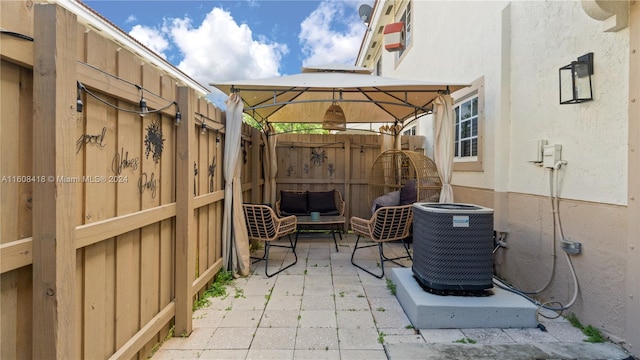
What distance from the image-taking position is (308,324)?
256 centimetres

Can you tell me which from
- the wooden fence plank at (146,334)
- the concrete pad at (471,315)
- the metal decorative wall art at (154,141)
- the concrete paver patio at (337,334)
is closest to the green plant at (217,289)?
the concrete paver patio at (337,334)

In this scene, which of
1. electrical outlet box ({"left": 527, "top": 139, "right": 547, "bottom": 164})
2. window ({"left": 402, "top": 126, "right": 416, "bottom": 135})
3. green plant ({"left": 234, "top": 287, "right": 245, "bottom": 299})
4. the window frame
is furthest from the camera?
window ({"left": 402, "top": 126, "right": 416, "bottom": 135})

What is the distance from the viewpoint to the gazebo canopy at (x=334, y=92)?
3.79 metres

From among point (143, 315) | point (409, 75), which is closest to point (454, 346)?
point (143, 315)

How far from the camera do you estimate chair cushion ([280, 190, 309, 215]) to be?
19.1 feet

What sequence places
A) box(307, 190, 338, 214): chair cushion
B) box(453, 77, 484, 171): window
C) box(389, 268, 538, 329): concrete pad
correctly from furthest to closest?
box(307, 190, 338, 214): chair cushion < box(453, 77, 484, 171): window < box(389, 268, 538, 329): concrete pad

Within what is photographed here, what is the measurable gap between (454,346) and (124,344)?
7.37 ft

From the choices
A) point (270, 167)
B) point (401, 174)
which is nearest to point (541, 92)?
point (401, 174)

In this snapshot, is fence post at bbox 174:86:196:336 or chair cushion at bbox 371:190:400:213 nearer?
fence post at bbox 174:86:196:336

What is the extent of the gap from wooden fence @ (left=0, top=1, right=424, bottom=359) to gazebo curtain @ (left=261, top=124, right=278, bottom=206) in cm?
292

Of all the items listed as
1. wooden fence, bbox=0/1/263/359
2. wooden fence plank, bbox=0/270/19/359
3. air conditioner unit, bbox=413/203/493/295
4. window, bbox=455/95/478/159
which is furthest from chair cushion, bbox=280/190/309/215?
wooden fence plank, bbox=0/270/19/359

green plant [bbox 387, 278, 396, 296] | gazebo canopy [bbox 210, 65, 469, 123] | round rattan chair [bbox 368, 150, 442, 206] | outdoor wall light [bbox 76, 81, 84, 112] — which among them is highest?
gazebo canopy [bbox 210, 65, 469, 123]

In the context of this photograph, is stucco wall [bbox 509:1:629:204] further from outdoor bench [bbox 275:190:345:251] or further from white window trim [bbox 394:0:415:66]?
white window trim [bbox 394:0:415:66]

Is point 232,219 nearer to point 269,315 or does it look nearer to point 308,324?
point 269,315
